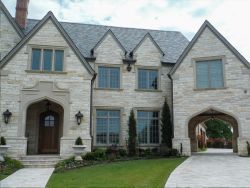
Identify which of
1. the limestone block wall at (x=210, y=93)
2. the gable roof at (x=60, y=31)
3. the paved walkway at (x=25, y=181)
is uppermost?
the gable roof at (x=60, y=31)

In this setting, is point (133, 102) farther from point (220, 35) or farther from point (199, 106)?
point (220, 35)

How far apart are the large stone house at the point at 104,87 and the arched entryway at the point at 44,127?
0.06m

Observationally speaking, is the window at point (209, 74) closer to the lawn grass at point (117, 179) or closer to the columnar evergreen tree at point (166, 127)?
the columnar evergreen tree at point (166, 127)

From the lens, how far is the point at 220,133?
5028 centimetres

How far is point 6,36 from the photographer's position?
65.7 ft

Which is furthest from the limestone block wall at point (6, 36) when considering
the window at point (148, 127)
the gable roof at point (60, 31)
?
the window at point (148, 127)

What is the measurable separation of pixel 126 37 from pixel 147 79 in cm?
480

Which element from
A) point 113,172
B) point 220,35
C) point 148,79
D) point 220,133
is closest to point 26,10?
point 148,79

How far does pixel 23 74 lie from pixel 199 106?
35.4 ft

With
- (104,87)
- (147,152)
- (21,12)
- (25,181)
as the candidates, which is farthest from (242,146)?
(21,12)

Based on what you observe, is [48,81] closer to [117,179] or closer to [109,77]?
[109,77]

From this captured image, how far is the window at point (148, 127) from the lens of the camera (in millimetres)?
20375

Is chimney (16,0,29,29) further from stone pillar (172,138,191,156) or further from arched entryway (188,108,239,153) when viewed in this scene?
arched entryway (188,108,239,153)

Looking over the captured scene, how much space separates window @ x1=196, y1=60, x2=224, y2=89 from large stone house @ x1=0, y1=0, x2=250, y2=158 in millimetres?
60
